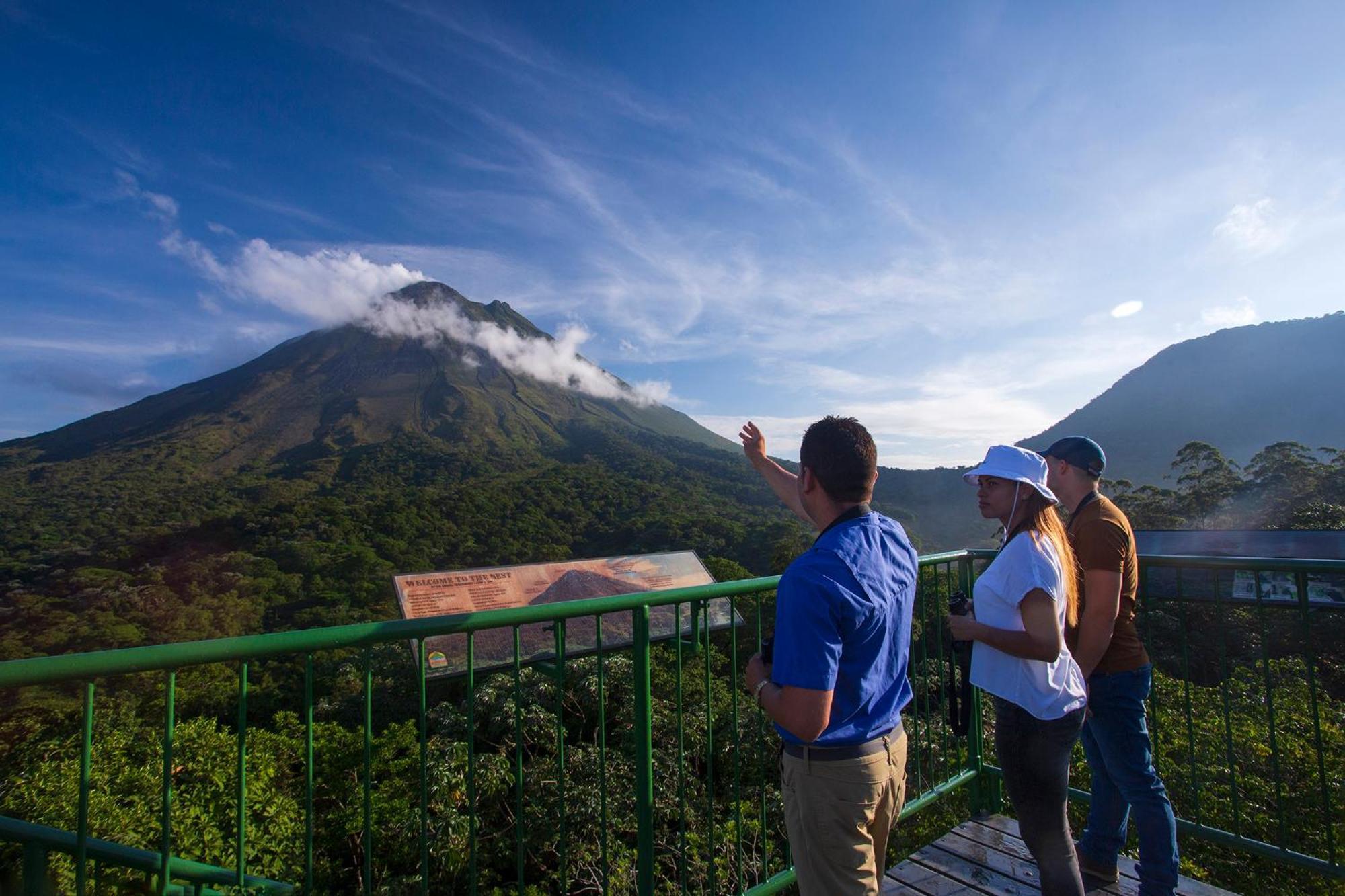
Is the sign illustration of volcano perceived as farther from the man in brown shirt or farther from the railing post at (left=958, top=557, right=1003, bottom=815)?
the man in brown shirt

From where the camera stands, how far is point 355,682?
21.4 meters

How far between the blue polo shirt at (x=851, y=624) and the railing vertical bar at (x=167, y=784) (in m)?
1.24

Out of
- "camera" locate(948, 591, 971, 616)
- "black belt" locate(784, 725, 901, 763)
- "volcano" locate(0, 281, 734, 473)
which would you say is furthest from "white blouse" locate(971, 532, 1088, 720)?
"volcano" locate(0, 281, 734, 473)

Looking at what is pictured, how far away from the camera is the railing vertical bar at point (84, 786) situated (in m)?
1.21

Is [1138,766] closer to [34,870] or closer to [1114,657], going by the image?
[1114,657]

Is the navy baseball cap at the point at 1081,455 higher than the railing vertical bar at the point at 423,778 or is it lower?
higher

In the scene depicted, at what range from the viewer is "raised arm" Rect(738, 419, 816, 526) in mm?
2436

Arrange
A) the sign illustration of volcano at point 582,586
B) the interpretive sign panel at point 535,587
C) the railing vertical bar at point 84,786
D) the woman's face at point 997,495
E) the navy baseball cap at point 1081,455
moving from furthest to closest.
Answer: the sign illustration of volcano at point 582,586
the interpretive sign panel at point 535,587
the navy baseball cap at point 1081,455
the woman's face at point 997,495
the railing vertical bar at point 84,786

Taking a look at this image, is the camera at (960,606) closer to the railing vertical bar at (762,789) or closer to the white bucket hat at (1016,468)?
the white bucket hat at (1016,468)

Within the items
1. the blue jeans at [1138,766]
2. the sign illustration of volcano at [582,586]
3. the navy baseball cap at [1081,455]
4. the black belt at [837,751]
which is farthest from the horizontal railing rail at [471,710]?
the sign illustration of volcano at [582,586]

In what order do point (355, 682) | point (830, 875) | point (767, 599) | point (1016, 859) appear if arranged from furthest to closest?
1. point (355, 682)
2. point (767, 599)
3. point (1016, 859)
4. point (830, 875)

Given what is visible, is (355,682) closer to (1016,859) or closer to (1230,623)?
(1016,859)

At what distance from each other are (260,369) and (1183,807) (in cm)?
13860

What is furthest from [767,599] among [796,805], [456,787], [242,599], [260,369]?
[260,369]
